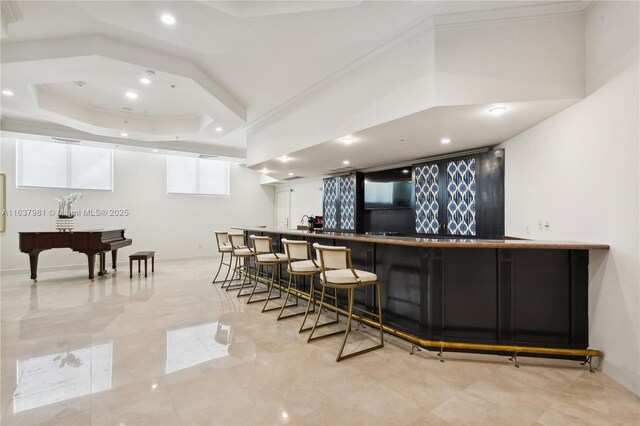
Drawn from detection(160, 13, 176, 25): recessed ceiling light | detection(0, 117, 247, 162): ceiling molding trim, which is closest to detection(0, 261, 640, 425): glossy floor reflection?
detection(160, 13, 176, 25): recessed ceiling light

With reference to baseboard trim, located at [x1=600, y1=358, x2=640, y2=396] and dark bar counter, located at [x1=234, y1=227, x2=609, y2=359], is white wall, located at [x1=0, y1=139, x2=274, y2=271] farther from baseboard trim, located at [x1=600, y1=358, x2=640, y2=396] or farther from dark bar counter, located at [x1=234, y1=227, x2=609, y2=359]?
baseboard trim, located at [x1=600, y1=358, x2=640, y2=396]

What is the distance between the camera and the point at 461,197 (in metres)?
4.72

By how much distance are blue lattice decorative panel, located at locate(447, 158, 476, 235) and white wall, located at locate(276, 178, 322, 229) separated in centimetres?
429

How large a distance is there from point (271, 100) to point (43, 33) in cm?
272

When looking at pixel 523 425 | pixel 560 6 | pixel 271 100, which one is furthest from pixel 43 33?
pixel 523 425

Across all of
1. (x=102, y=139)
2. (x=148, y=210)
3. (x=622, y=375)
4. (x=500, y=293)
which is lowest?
(x=622, y=375)

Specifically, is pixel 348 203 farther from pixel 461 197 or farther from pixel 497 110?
pixel 497 110

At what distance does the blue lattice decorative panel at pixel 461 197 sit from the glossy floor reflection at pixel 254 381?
7.94 feet

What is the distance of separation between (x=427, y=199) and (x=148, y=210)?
747 cm

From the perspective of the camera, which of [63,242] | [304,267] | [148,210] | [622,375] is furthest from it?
[148,210]

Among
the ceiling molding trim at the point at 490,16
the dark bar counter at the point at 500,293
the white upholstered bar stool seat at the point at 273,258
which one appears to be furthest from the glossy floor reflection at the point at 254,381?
the ceiling molding trim at the point at 490,16

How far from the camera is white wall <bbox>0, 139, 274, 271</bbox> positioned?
6.60 metres

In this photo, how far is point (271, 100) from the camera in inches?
186

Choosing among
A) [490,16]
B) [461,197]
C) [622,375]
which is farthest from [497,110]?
[622,375]
